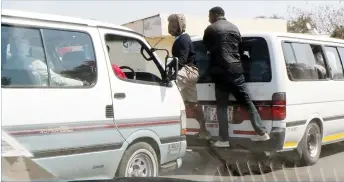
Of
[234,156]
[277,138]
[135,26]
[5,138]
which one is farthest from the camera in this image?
[135,26]

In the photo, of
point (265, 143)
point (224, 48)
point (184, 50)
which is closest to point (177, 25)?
point (184, 50)

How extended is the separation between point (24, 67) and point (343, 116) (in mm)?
5377

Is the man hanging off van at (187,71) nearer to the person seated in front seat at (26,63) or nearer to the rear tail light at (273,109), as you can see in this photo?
the rear tail light at (273,109)

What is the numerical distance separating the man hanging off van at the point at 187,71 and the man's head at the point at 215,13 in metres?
0.42

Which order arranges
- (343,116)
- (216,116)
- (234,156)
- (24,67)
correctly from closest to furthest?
(24,67) → (216,116) → (234,156) → (343,116)

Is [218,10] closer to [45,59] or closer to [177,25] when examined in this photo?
[177,25]

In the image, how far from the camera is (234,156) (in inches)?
273

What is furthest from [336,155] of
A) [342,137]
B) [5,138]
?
[5,138]

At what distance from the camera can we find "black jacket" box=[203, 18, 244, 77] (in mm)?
6152

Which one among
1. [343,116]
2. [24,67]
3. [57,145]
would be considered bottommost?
[343,116]

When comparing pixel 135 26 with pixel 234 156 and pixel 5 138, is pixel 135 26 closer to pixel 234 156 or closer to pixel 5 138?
pixel 234 156

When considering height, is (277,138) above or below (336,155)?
above

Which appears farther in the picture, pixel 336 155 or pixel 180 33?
pixel 336 155

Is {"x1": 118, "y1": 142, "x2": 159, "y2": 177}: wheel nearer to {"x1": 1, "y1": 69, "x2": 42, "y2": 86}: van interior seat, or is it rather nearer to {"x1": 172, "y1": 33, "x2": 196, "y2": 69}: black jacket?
{"x1": 1, "y1": 69, "x2": 42, "y2": 86}: van interior seat
